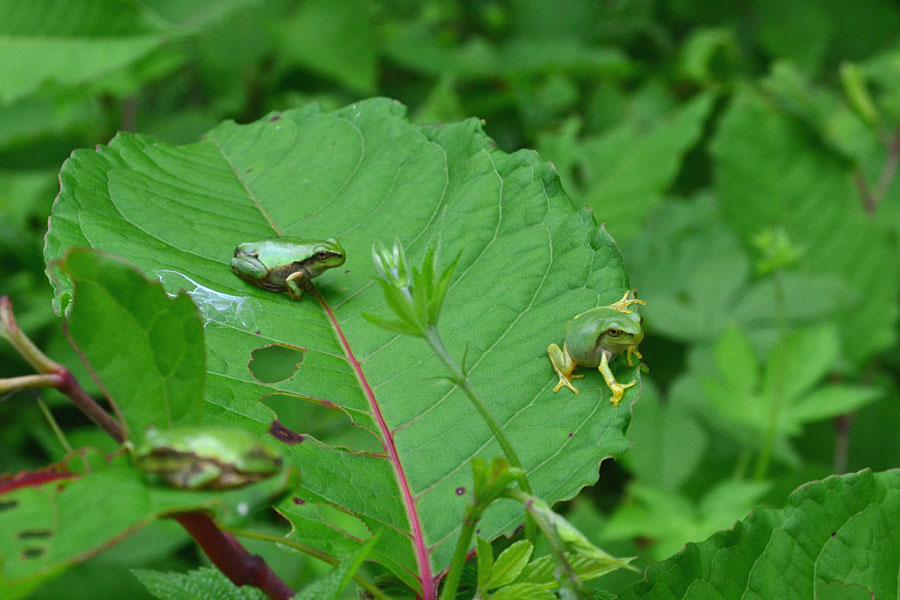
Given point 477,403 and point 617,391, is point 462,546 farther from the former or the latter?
point 617,391

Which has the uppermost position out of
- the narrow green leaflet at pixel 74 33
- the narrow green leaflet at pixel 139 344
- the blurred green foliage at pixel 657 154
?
the narrow green leaflet at pixel 74 33

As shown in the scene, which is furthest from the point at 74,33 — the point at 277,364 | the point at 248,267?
the point at 248,267

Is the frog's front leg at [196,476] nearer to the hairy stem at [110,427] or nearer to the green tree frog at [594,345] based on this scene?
the hairy stem at [110,427]

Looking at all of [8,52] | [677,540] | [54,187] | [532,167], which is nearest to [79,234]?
[532,167]

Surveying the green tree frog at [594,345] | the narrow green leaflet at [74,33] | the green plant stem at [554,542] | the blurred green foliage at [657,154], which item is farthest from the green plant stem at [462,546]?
the narrow green leaflet at [74,33]

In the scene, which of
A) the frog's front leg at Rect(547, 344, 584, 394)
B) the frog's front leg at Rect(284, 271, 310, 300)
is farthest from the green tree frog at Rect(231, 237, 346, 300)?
the frog's front leg at Rect(547, 344, 584, 394)

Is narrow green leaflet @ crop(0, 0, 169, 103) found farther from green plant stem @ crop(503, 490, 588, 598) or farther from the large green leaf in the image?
green plant stem @ crop(503, 490, 588, 598)

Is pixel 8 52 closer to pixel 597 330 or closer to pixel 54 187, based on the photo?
pixel 54 187
